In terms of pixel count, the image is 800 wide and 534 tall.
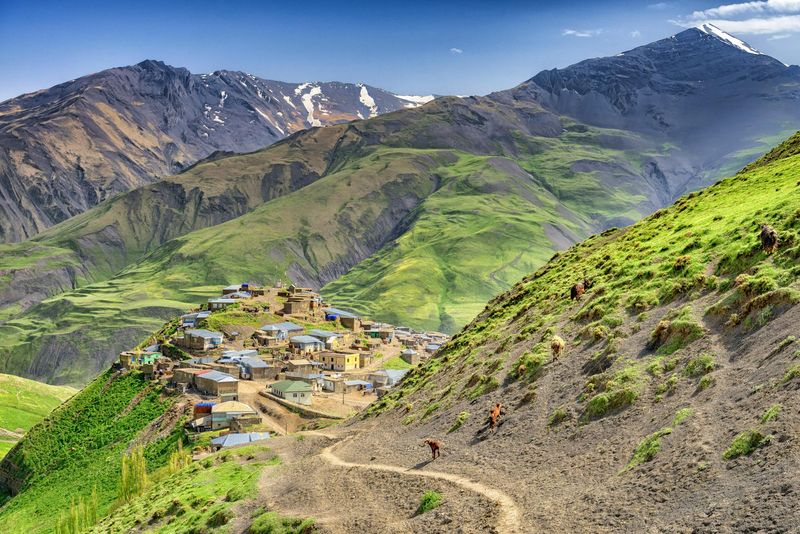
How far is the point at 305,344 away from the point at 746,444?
115676 mm

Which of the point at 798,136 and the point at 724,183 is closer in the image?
the point at 724,183

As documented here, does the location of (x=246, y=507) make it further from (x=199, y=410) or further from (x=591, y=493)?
(x=199, y=410)

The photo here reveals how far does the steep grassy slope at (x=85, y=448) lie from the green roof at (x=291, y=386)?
43.6 ft

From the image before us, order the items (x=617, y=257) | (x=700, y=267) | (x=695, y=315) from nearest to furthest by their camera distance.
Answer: (x=695, y=315), (x=700, y=267), (x=617, y=257)

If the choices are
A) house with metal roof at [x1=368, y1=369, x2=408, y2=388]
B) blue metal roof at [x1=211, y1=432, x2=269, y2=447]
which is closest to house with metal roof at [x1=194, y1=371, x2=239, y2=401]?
blue metal roof at [x1=211, y1=432, x2=269, y2=447]

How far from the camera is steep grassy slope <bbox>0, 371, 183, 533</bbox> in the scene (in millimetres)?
89875

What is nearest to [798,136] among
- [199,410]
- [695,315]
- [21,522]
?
[695,315]

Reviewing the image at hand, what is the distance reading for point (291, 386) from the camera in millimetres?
103750

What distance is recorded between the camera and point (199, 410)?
94.9m

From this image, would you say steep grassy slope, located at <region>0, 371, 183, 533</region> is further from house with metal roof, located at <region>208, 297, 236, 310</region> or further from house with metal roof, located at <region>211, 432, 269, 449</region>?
house with metal roof, located at <region>208, 297, 236, 310</region>

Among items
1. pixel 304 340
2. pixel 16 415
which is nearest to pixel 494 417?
pixel 304 340

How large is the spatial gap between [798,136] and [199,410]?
245ft

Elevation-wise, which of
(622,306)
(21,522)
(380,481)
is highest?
(622,306)

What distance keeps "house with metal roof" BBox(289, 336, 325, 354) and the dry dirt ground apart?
A: 9137 cm
